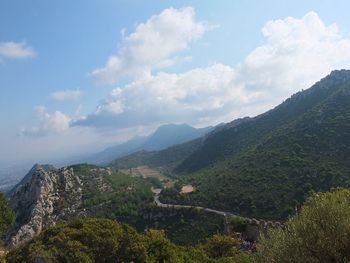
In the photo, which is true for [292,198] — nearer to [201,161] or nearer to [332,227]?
[332,227]

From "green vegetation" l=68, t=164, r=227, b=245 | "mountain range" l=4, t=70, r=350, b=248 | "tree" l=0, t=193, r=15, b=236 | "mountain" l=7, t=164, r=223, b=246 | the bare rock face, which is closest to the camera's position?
"tree" l=0, t=193, r=15, b=236

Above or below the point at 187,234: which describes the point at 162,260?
above

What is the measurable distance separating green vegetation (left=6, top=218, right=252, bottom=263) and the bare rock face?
43.6 m

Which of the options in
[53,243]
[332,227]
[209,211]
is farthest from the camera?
[209,211]

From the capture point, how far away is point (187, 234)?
7525cm

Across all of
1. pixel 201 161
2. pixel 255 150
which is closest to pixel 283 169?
pixel 255 150

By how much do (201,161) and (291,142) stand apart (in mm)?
70332

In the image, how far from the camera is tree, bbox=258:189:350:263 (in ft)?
65.5

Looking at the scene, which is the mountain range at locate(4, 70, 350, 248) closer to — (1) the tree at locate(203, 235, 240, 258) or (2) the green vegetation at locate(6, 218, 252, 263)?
(1) the tree at locate(203, 235, 240, 258)

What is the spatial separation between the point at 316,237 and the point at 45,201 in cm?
8312

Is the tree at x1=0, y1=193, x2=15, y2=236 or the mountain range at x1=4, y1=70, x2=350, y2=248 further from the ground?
the tree at x1=0, y1=193, x2=15, y2=236

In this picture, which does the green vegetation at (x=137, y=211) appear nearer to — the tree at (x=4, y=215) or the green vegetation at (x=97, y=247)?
the tree at (x=4, y=215)

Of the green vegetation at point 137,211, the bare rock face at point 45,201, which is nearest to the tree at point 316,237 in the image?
the green vegetation at point 137,211

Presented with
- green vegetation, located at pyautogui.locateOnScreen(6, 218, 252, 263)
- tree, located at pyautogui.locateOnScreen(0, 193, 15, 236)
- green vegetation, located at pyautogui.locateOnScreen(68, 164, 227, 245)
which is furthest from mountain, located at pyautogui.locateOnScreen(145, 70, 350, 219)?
tree, located at pyautogui.locateOnScreen(0, 193, 15, 236)
